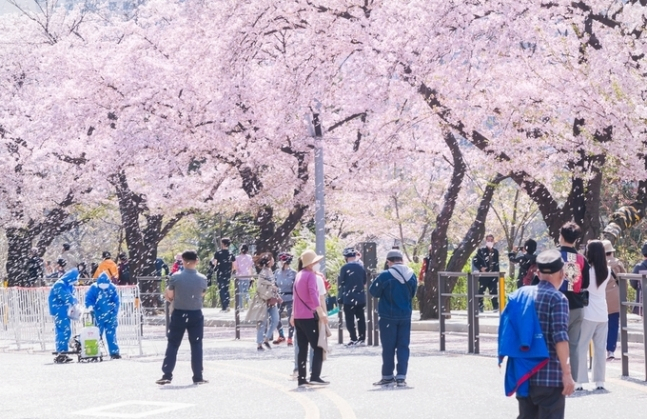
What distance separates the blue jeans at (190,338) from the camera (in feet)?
50.3

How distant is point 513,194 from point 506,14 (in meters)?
22.2

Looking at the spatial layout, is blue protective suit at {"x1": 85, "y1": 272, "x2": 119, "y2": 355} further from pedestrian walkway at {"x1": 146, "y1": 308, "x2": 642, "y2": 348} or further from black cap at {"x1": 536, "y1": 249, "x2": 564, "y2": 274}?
black cap at {"x1": 536, "y1": 249, "x2": 564, "y2": 274}

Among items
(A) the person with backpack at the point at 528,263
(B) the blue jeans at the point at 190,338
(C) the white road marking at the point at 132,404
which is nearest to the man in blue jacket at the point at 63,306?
(B) the blue jeans at the point at 190,338

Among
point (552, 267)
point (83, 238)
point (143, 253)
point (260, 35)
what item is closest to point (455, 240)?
point (143, 253)

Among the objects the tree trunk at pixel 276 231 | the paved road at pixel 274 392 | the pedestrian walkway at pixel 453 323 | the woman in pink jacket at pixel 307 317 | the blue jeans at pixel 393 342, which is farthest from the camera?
the tree trunk at pixel 276 231

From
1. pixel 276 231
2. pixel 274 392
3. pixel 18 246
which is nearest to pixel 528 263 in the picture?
pixel 274 392

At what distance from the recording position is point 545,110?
79.9ft

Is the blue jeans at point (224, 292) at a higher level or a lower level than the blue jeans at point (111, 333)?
higher

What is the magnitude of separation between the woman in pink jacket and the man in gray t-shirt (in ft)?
4.96

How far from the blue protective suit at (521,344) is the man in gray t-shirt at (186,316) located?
8.26 m

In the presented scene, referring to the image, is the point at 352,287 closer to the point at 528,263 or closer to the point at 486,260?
the point at 528,263

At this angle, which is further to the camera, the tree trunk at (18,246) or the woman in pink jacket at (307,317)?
the tree trunk at (18,246)

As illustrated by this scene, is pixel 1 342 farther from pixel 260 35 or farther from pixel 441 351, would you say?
pixel 441 351

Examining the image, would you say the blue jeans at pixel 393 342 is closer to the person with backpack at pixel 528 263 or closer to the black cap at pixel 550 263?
the person with backpack at pixel 528 263
